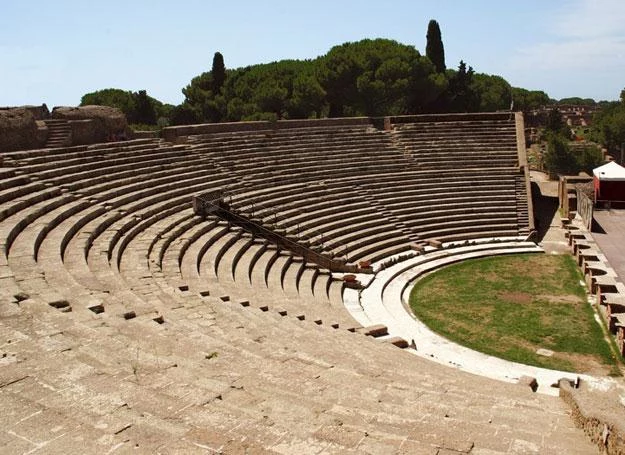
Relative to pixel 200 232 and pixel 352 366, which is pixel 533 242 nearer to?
pixel 200 232

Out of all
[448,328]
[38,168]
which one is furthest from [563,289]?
[38,168]

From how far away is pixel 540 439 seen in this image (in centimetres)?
513

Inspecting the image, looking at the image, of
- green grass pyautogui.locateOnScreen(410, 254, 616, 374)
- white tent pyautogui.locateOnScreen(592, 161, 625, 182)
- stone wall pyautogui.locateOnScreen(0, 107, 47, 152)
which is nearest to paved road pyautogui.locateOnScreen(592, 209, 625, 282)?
green grass pyautogui.locateOnScreen(410, 254, 616, 374)

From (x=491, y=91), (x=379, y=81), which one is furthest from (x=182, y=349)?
(x=491, y=91)

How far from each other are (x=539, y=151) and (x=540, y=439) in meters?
49.3

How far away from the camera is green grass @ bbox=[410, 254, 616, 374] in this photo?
13766mm

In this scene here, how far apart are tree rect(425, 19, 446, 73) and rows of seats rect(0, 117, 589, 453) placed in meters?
33.3

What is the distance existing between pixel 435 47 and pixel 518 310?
119 ft

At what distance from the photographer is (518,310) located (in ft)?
53.9

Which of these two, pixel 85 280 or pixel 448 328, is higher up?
pixel 85 280

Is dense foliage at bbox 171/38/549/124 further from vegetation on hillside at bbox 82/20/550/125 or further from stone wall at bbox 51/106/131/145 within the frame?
stone wall at bbox 51/106/131/145

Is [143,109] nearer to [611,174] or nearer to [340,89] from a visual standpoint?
[340,89]

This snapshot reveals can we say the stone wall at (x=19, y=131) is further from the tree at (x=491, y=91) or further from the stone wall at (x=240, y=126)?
the tree at (x=491, y=91)

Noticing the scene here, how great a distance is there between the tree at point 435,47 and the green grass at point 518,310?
30.6 meters
